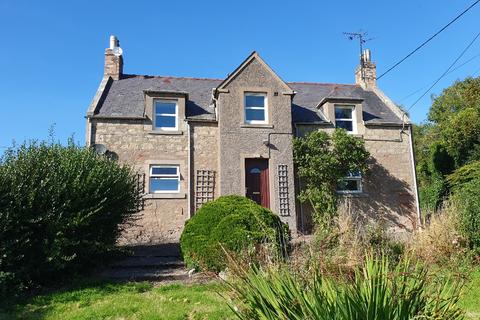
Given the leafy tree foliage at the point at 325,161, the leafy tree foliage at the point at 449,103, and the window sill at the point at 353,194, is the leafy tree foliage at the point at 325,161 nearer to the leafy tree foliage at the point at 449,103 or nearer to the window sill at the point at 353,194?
the window sill at the point at 353,194

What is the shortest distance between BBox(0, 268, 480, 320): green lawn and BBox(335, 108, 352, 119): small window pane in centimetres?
1097

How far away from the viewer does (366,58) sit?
21672 millimetres

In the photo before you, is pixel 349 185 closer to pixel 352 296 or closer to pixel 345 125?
pixel 345 125

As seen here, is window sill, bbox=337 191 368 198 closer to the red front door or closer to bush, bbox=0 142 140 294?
the red front door

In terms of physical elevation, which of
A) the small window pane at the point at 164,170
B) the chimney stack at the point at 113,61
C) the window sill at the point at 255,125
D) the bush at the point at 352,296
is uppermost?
the chimney stack at the point at 113,61

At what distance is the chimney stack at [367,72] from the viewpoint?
846 inches

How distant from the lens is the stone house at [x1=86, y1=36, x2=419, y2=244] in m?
16.1

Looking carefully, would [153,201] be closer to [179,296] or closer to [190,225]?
[190,225]

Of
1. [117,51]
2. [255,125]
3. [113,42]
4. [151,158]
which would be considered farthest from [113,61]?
[255,125]

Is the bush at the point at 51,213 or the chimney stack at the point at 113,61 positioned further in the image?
the chimney stack at the point at 113,61

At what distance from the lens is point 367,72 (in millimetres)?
21547

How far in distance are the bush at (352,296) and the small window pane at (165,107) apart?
46.7 ft

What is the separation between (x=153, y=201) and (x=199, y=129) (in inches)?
135

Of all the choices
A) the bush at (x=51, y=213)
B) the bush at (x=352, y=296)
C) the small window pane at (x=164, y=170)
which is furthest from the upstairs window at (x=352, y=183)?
the bush at (x=352, y=296)
